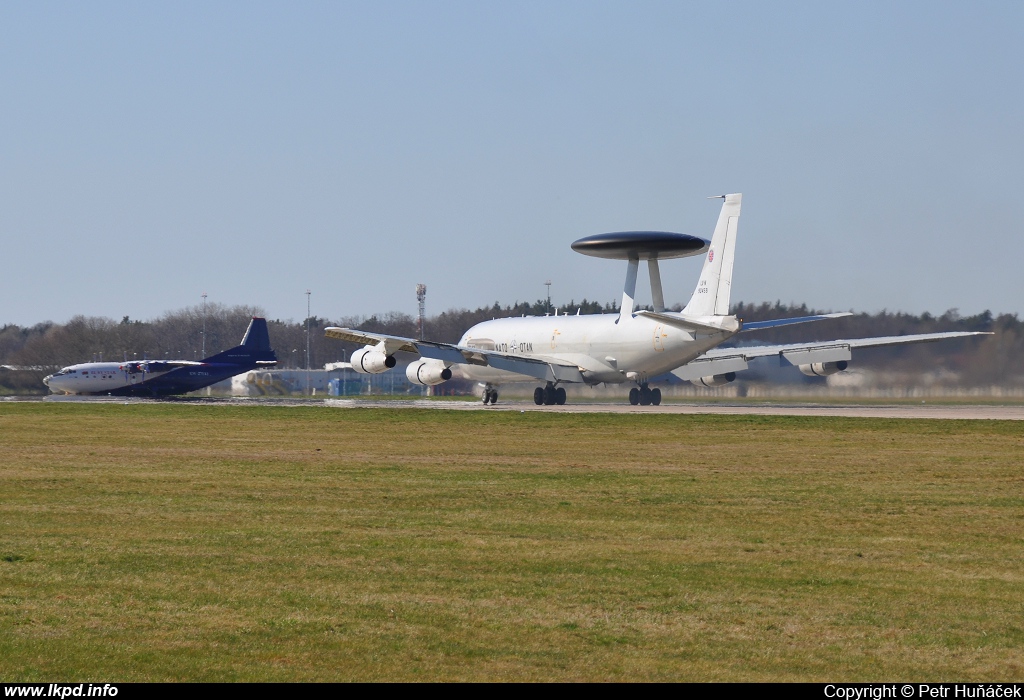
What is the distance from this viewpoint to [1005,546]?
1302 centimetres

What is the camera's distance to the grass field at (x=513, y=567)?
820cm

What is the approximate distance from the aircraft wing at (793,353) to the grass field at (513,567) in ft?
77.8

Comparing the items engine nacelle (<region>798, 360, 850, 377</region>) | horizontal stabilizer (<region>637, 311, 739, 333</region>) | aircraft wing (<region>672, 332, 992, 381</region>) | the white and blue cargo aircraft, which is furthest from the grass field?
the white and blue cargo aircraft

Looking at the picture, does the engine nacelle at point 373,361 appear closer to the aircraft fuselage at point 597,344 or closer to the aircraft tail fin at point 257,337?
the aircraft fuselage at point 597,344

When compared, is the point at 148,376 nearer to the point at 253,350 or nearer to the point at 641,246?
the point at 253,350

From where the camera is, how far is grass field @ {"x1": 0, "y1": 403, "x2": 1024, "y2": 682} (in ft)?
26.9

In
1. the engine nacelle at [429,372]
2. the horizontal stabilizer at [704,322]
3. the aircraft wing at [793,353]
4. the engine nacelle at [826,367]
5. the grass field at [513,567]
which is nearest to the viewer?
the grass field at [513,567]

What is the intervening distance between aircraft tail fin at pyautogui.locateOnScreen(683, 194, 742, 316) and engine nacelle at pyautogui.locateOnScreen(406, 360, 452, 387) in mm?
14912

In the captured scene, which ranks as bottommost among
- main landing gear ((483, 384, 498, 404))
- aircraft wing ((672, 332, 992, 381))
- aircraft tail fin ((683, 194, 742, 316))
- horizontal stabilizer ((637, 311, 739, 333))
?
main landing gear ((483, 384, 498, 404))

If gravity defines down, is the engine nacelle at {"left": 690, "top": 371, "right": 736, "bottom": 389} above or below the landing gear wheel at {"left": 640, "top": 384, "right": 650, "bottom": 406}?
above

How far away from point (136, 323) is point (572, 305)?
165 ft

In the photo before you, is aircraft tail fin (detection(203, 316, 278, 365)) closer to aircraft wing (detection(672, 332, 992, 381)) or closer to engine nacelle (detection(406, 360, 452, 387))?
engine nacelle (detection(406, 360, 452, 387))

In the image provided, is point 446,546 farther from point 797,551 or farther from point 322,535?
point 797,551

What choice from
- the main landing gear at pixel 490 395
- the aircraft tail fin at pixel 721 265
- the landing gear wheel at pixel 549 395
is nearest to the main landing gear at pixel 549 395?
the landing gear wheel at pixel 549 395
